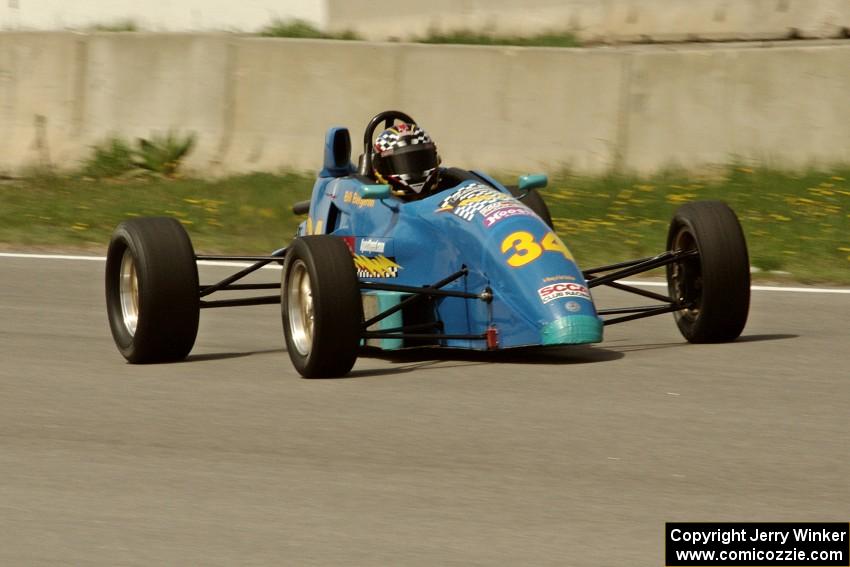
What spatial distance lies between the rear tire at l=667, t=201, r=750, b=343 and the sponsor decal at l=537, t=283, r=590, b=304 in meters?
0.84

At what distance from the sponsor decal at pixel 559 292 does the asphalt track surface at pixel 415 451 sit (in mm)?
389

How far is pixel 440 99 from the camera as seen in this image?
589 inches

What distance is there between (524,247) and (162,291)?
186 cm

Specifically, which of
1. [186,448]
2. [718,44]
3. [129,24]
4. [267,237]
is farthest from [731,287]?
[129,24]

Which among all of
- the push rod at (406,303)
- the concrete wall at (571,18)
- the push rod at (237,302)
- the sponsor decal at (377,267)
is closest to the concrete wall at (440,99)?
the concrete wall at (571,18)

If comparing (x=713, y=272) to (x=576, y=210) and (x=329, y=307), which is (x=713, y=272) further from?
(x=576, y=210)

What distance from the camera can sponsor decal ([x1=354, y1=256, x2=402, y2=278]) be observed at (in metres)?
8.59

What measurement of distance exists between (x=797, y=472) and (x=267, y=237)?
8.08 m

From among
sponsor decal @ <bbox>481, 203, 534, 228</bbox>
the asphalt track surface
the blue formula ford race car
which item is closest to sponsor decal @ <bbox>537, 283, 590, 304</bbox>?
the blue formula ford race car

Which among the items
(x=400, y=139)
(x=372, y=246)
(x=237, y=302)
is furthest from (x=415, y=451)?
(x=400, y=139)

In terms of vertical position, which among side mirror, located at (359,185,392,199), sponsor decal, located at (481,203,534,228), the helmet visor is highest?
the helmet visor

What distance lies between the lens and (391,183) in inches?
353

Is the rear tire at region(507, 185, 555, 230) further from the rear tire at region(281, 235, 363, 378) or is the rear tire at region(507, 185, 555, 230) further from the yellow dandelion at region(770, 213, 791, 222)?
the yellow dandelion at region(770, 213, 791, 222)

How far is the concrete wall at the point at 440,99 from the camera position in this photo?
46.9 ft
